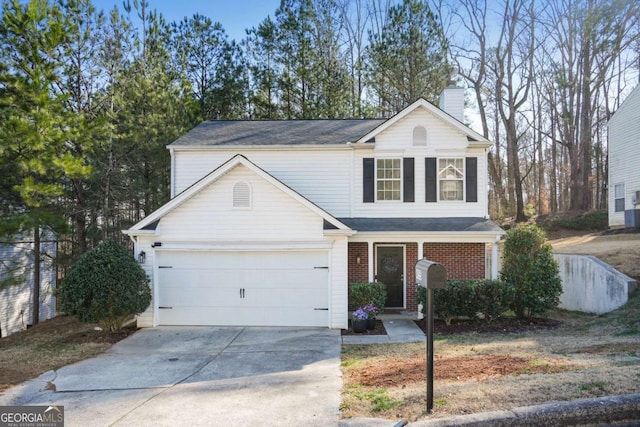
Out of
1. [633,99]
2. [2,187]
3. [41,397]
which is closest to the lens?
[41,397]

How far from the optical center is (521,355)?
7.61m

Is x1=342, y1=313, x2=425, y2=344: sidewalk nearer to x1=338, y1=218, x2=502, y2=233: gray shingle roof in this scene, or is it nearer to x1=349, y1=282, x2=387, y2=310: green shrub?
x1=349, y1=282, x2=387, y2=310: green shrub

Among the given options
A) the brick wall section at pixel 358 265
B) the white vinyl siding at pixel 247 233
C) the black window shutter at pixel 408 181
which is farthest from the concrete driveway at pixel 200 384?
the black window shutter at pixel 408 181

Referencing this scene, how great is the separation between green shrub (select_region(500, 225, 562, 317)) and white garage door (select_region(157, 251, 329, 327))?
5.01 m

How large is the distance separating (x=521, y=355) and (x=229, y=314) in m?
Answer: 7.28

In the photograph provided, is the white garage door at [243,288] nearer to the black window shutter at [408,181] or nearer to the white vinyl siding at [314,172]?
the white vinyl siding at [314,172]

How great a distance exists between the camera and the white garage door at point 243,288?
11.9 meters

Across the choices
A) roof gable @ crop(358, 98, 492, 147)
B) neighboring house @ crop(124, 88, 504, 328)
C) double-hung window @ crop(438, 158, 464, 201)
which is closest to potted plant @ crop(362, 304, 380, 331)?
neighboring house @ crop(124, 88, 504, 328)

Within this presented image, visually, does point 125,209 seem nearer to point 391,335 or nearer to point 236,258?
point 236,258

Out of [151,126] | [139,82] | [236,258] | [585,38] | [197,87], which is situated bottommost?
[236,258]

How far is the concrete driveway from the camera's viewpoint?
565cm

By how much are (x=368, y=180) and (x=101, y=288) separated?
8116mm

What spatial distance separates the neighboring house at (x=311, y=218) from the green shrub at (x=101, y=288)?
1.02 metres

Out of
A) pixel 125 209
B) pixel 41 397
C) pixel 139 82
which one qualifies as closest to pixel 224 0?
pixel 139 82
